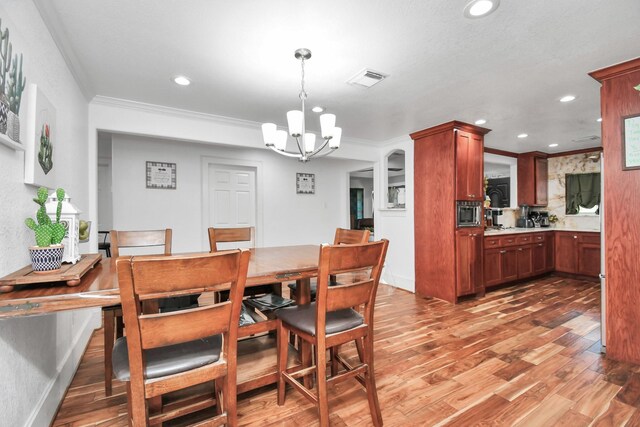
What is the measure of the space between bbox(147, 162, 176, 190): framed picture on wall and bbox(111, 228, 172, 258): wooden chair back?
2.32 m

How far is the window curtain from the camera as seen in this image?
5.15 m

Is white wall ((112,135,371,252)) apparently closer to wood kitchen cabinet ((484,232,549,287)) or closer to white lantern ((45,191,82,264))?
wood kitchen cabinet ((484,232,549,287))

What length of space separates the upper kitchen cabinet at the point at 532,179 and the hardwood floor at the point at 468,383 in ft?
9.02

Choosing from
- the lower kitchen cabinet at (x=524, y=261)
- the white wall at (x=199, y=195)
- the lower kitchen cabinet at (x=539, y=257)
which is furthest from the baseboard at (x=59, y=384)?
the lower kitchen cabinet at (x=539, y=257)

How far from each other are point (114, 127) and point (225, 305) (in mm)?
2715

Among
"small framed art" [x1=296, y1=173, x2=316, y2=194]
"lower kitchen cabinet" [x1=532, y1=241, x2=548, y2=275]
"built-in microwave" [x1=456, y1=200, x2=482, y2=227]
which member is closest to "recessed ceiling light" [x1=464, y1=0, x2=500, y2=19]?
"built-in microwave" [x1=456, y1=200, x2=482, y2=227]

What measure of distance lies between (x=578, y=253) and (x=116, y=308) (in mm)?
6352

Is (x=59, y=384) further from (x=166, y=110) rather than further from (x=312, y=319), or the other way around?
(x=166, y=110)

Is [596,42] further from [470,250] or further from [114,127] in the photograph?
[114,127]

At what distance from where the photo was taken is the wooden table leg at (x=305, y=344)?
6.18 ft

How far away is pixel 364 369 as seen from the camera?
1.61m

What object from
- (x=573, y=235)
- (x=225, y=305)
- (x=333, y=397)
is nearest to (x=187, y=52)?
(x=225, y=305)

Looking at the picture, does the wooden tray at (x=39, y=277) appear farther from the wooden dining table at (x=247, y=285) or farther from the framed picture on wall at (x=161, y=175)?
the framed picture on wall at (x=161, y=175)

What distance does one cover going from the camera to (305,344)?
6.16 feet
